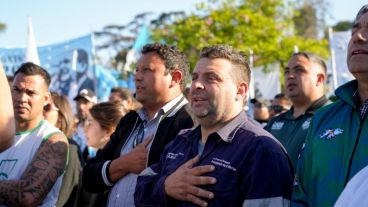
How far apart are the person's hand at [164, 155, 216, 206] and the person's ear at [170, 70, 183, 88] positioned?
1.27 m

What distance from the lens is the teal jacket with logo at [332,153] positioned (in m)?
2.91

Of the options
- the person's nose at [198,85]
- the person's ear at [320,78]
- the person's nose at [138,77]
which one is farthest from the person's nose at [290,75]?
the person's nose at [198,85]

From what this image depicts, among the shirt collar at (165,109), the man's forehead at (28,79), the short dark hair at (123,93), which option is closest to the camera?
the shirt collar at (165,109)

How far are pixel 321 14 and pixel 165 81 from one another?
5876cm

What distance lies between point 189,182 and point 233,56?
92cm

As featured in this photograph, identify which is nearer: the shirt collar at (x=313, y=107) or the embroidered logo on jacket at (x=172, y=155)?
the embroidered logo on jacket at (x=172, y=155)

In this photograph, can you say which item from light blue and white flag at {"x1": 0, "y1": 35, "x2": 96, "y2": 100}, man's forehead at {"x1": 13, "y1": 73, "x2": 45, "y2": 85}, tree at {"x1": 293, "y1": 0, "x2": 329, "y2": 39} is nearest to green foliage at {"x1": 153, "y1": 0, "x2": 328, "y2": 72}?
light blue and white flag at {"x1": 0, "y1": 35, "x2": 96, "y2": 100}

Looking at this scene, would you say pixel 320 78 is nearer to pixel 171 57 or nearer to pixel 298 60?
pixel 298 60

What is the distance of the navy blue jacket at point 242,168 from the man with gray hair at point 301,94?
6.45 ft

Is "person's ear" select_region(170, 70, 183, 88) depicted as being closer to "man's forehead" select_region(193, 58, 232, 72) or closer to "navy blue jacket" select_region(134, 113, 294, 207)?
"man's forehead" select_region(193, 58, 232, 72)

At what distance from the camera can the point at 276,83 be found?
13070 millimetres

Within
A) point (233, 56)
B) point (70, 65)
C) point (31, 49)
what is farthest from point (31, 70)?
point (70, 65)

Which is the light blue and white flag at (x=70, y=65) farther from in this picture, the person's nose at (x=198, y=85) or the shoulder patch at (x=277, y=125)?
the person's nose at (x=198, y=85)

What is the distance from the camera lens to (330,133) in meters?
3.08
